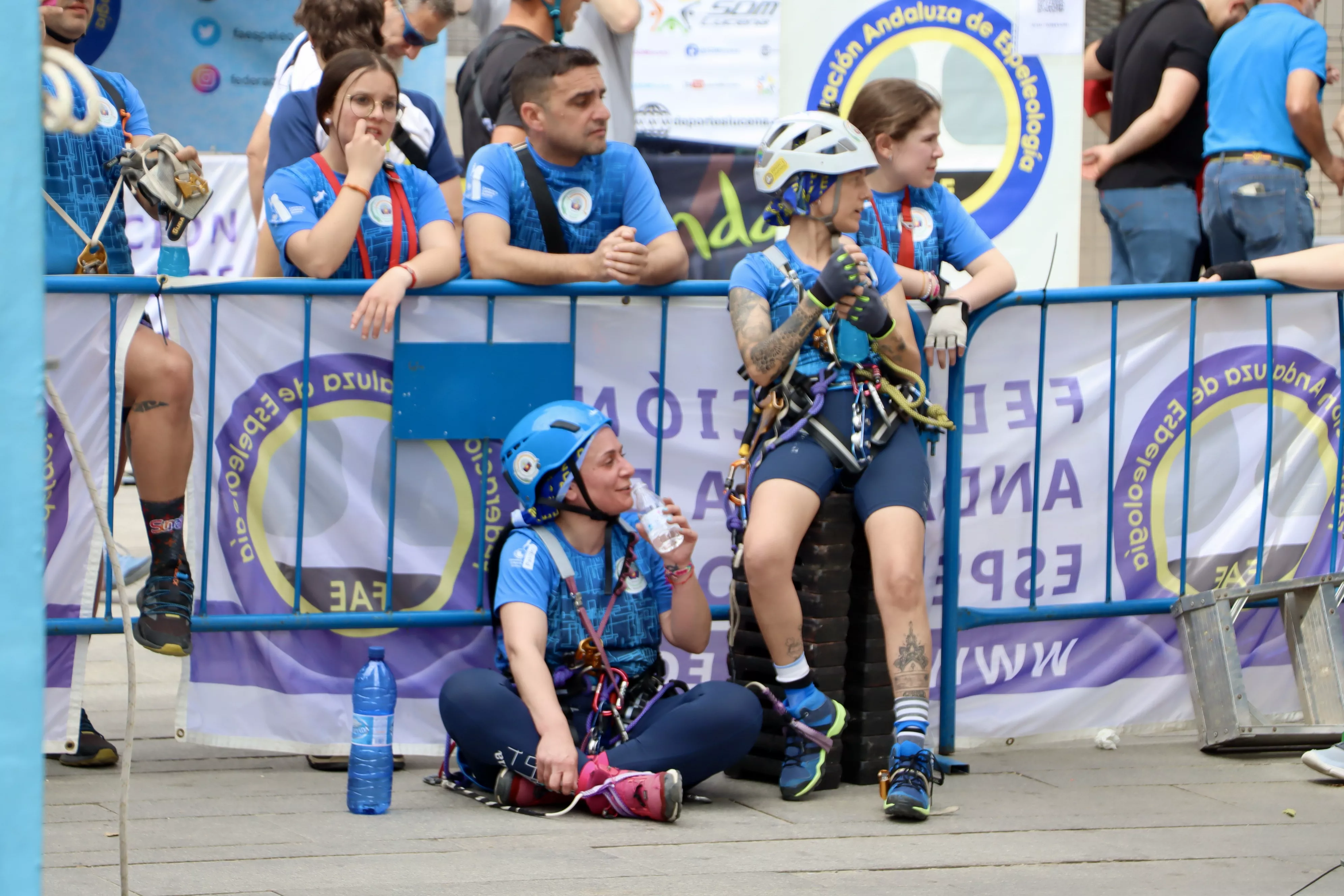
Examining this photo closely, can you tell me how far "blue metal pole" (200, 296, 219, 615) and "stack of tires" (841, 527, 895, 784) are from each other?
1961 millimetres

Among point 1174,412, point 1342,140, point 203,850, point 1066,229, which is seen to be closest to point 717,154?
point 1066,229

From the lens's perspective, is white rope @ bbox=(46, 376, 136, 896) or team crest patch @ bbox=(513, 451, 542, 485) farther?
team crest patch @ bbox=(513, 451, 542, 485)

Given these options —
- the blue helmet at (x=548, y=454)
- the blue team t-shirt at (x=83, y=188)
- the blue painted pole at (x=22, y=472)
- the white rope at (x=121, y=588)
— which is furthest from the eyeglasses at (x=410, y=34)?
the blue painted pole at (x=22, y=472)

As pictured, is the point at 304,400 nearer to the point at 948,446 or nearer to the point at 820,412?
the point at 820,412

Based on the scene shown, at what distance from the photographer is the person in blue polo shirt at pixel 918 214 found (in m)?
5.26

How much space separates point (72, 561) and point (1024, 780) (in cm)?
297

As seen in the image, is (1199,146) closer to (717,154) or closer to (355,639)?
(717,154)

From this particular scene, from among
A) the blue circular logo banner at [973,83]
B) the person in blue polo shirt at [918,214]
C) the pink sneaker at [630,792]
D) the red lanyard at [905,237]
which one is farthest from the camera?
the blue circular logo banner at [973,83]

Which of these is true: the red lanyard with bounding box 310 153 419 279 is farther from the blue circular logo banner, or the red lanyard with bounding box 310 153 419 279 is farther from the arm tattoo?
the blue circular logo banner

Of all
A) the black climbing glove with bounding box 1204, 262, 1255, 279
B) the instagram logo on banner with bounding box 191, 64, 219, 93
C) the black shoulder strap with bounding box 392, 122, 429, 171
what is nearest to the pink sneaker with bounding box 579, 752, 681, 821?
the black shoulder strap with bounding box 392, 122, 429, 171

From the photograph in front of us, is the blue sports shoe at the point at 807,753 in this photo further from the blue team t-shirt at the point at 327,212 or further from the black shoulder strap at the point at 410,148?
the black shoulder strap at the point at 410,148

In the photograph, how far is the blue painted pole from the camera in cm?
169

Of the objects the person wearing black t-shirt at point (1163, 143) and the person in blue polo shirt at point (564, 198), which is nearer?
the person in blue polo shirt at point (564, 198)

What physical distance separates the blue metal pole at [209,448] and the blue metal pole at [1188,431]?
324 cm
